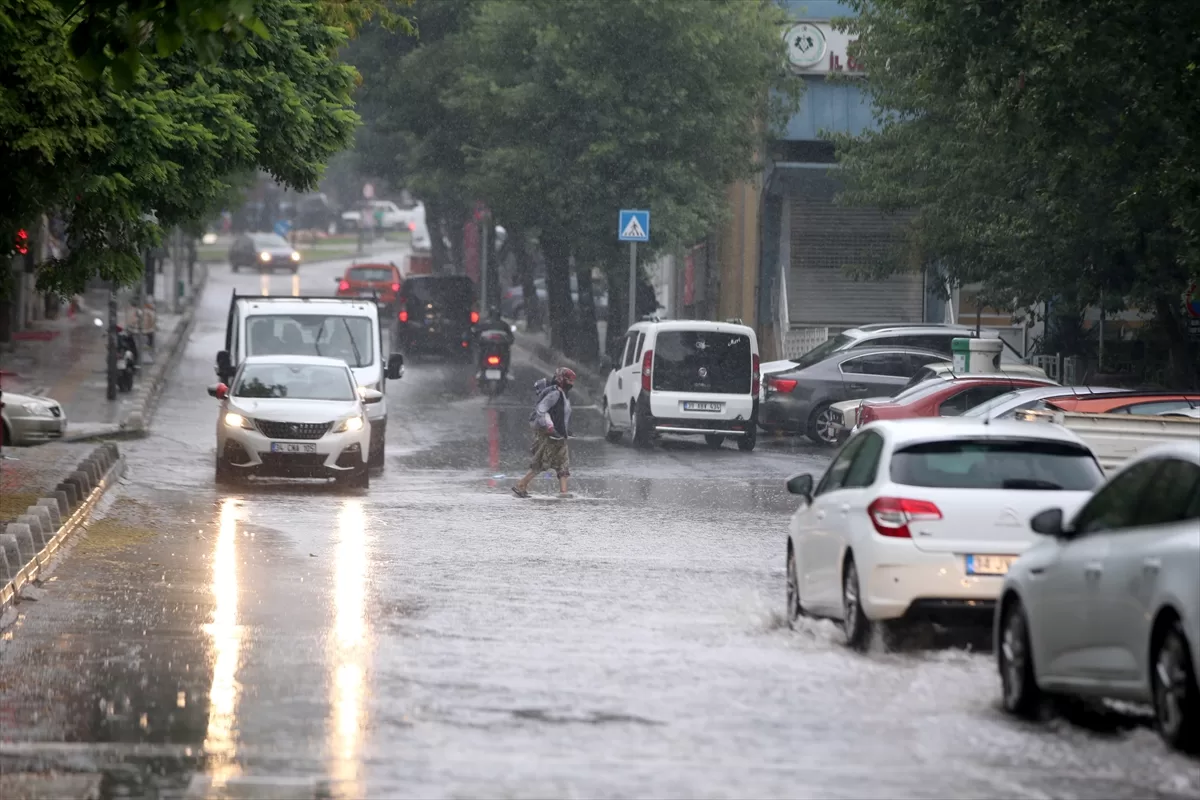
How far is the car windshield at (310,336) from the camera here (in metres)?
27.6

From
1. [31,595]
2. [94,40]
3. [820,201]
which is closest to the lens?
[94,40]

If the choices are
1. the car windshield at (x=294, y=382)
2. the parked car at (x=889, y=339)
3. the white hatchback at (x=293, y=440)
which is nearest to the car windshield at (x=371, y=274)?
the parked car at (x=889, y=339)

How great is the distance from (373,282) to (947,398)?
132 ft

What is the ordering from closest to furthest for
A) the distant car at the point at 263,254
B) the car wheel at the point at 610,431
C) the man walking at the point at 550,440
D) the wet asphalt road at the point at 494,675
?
the wet asphalt road at the point at 494,675
the man walking at the point at 550,440
the car wheel at the point at 610,431
the distant car at the point at 263,254

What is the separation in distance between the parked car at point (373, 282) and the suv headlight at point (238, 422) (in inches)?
1479

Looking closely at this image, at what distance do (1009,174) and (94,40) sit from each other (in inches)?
862

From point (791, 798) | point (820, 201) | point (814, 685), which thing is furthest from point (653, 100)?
point (791, 798)

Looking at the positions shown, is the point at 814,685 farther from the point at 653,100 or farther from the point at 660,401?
the point at 653,100

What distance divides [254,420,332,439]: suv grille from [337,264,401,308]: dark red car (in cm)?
3797

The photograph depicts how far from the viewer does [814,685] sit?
10.2 meters

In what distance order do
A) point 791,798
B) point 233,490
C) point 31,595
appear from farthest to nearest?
point 233,490, point 31,595, point 791,798

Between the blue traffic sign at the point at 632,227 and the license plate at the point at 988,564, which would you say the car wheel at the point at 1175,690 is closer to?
the license plate at the point at 988,564

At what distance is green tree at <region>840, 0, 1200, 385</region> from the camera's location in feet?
63.7

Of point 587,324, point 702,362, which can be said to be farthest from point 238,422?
point 587,324
